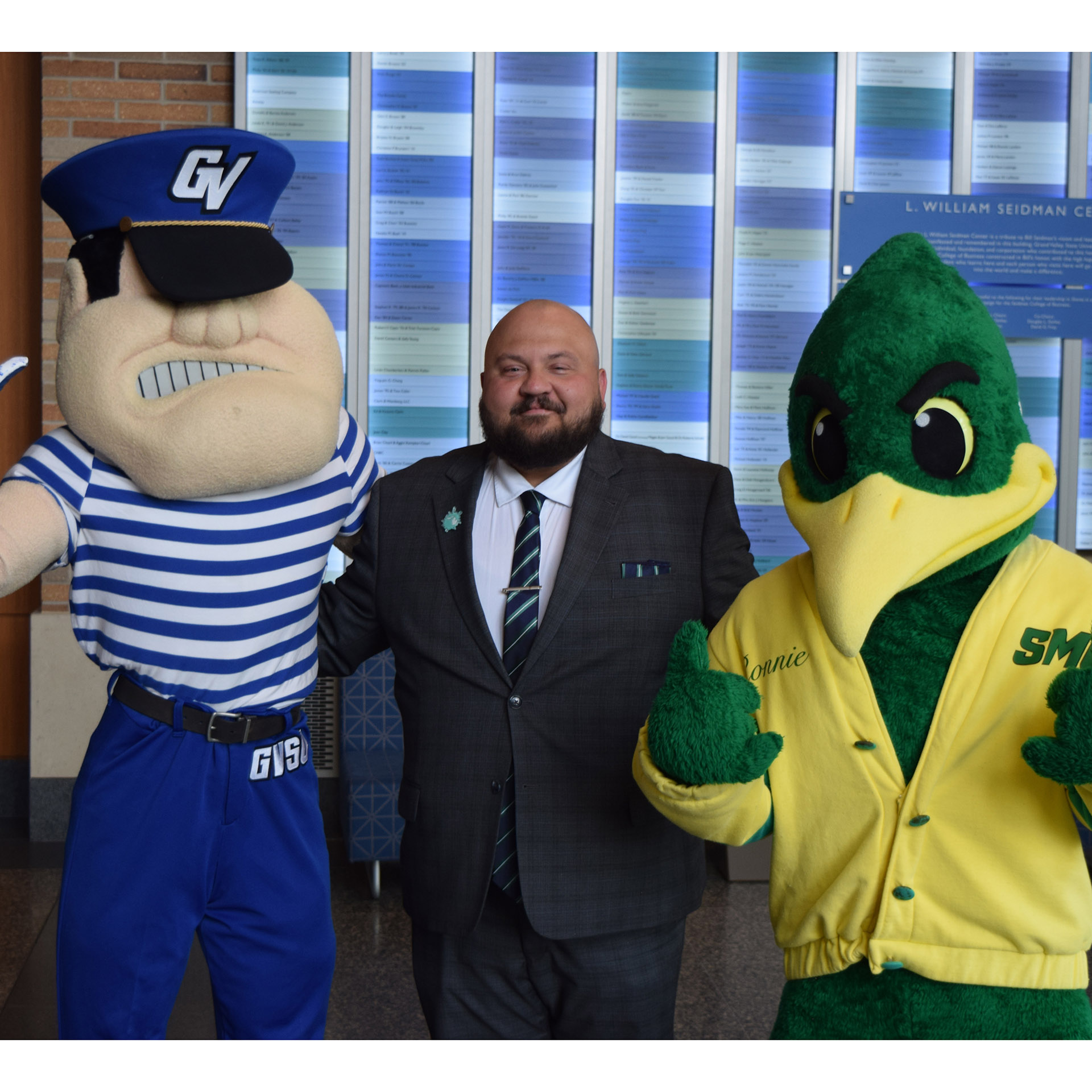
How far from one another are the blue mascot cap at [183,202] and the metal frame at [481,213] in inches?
89.2

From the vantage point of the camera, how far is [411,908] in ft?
6.26

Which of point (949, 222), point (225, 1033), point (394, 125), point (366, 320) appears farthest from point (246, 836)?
point (949, 222)

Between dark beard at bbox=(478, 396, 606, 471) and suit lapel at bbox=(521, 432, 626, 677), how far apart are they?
53mm

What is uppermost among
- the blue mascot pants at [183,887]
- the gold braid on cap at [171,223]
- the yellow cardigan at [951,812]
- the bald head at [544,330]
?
the gold braid on cap at [171,223]

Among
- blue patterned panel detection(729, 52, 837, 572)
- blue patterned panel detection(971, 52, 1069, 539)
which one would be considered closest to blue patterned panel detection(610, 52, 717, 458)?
blue patterned panel detection(729, 52, 837, 572)

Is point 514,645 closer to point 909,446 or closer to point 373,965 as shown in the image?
point 909,446

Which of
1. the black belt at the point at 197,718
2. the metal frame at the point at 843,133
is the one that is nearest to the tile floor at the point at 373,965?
the black belt at the point at 197,718

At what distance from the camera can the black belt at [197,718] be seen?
63.9 inches

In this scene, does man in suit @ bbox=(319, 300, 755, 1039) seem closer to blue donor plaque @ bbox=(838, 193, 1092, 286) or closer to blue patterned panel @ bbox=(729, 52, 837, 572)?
blue patterned panel @ bbox=(729, 52, 837, 572)

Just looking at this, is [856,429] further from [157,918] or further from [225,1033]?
[225,1033]

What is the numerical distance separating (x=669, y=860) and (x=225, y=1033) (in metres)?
0.77

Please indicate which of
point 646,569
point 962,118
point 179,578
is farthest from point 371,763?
point 962,118

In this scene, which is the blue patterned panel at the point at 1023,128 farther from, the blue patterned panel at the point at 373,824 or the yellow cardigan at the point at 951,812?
the yellow cardigan at the point at 951,812

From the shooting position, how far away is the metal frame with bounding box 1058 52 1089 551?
4.03 metres
